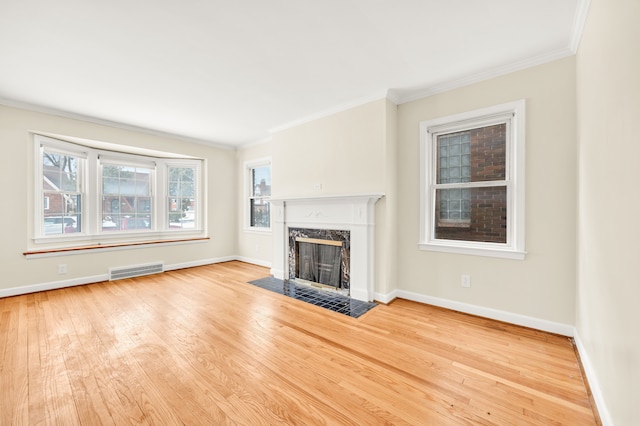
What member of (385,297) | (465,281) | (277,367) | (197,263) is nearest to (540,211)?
(465,281)

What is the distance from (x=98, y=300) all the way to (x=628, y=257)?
4.83m

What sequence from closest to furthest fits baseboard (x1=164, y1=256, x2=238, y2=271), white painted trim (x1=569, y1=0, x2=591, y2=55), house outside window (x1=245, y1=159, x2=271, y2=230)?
white painted trim (x1=569, y1=0, x2=591, y2=55), baseboard (x1=164, y1=256, x2=238, y2=271), house outside window (x1=245, y1=159, x2=271, y2=230)

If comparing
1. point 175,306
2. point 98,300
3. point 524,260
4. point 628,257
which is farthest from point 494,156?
point 98,300

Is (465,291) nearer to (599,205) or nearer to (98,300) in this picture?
(599,205)

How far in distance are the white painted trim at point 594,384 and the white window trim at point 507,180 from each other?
0.83 meters

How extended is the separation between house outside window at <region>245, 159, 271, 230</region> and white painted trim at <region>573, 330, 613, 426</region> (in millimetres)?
4493

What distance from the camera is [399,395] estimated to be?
1633 mm

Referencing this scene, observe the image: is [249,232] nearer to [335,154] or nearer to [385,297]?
[335,154]

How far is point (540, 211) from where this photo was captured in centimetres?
246

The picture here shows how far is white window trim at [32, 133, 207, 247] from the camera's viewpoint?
372 cm

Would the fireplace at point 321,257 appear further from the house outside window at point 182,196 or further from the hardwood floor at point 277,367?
the house outside window at point 182,196

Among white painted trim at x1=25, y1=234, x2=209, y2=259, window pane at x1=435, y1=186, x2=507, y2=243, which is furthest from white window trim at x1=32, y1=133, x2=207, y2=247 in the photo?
window pane at x1=435, y1=186, x2=507, y2=243

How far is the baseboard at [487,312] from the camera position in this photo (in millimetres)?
2385

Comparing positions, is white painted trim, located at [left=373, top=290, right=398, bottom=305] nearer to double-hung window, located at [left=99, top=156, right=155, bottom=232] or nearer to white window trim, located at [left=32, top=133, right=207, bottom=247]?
white window trim, located at [left=32, top=133, right=207, bottom=247]
